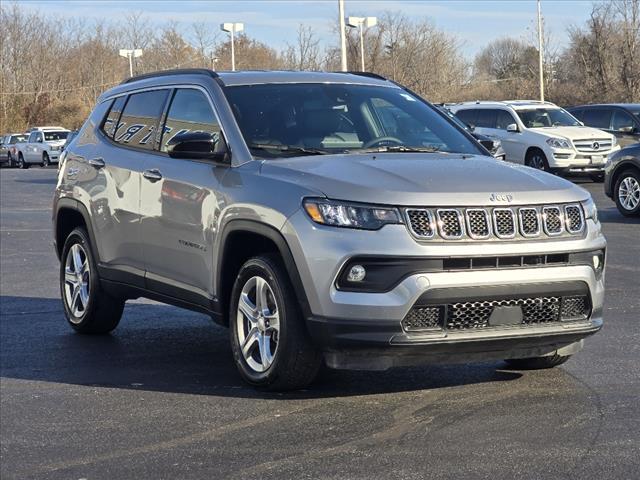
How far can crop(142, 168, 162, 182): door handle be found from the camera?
7587 mm

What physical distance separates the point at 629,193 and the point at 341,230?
1270 cm

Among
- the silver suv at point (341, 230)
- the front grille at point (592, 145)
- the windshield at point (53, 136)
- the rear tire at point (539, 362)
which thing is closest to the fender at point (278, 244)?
the silver suv at point (341, 230)

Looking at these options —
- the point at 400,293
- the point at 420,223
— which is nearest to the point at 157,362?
the point at 400,293

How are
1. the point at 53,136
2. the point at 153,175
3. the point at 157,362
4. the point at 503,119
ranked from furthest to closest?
the point at 53,136
the point at 503,119
the point at 157,362
the point at 153,175

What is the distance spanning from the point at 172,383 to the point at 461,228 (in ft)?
6.83

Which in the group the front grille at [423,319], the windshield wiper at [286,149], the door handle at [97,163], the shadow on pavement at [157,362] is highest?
the windshield wiper at [286,149]

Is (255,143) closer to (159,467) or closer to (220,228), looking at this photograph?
(220,228)

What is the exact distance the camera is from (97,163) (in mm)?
8492

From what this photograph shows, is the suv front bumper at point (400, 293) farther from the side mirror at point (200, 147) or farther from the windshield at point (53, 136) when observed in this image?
the windshield at point (53, 136)

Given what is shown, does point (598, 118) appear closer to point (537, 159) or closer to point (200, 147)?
point (537, 159)

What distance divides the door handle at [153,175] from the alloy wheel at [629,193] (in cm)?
1151

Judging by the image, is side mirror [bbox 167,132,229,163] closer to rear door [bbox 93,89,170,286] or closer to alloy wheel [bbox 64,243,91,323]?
rear door [bbox 93,89,170,286]

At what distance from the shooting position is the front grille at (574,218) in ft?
20.9

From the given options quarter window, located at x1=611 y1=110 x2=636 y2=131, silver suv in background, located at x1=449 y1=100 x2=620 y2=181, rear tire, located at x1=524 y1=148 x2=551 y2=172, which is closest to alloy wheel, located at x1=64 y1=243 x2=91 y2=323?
silver suv in background, located at x1=449 y1=100 x2=620 y2=181
